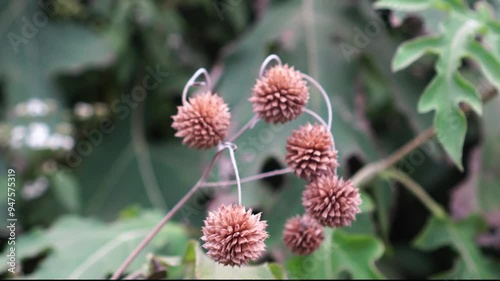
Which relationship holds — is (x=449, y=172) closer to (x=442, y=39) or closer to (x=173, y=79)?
(x=442, y=39)

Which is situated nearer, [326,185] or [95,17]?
[326,185]

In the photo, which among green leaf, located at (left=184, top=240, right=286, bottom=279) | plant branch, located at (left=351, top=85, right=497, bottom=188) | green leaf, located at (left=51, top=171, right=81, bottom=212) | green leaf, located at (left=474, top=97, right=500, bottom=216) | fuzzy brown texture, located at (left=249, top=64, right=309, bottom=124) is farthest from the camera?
green leaf, located at (left=51, top=171, right=81, bottom=212)

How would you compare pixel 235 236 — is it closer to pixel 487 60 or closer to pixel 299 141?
pixel 299 141

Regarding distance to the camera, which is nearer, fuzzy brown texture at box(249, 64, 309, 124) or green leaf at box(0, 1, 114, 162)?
fuzzy brown texture at box(249, 64, 309, 124)

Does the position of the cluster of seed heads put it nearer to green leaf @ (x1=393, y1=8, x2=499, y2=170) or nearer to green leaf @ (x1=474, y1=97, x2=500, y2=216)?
green leaf @ (x1=393, y1=8, x2=499, y2=170)

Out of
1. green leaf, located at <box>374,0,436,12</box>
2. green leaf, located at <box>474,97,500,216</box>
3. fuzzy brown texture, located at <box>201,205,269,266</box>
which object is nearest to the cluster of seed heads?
fuzzy brown texture, located at <box>201,205,269,266</box>

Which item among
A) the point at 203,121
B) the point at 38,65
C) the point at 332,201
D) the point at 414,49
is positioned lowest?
the point at 332,201

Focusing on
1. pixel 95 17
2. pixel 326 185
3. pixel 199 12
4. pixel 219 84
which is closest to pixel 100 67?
pixel 95 17

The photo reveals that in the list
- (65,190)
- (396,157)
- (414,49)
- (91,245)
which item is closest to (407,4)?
(414,49)
